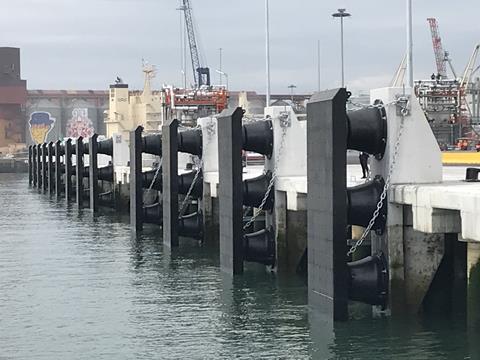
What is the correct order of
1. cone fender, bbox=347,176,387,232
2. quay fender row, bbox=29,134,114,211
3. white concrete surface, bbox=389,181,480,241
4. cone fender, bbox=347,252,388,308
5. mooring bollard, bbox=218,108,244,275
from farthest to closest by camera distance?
quay fender row, bbox=29,134,114,211 < mooring bollard, bbox=218,108,244,275 < cone fender, bbox=347,176,387,232 < cone fender, bbox=347,252,388,308 < white concrete surface, bbox=389,181,480,241

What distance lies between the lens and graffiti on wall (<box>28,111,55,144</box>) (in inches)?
6147

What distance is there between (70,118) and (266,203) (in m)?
136

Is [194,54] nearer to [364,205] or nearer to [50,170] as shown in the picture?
[50,170]

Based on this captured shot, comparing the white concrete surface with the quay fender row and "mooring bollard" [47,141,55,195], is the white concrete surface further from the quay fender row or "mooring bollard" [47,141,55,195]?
"mooring bollard" [47,141,55,195]

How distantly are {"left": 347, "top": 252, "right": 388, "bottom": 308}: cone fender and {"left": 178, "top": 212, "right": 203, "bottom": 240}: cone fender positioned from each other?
51.5 feet

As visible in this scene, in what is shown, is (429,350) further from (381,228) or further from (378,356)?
(381,228)

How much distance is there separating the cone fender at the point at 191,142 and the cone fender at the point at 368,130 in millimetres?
15719

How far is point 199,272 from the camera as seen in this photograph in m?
29.2

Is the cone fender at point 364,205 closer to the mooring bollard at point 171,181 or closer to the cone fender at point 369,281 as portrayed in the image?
the cone fender at point 369,281

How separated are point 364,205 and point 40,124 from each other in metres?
142

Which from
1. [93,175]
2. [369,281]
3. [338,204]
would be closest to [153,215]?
[93,175]

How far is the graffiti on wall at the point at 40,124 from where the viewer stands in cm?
15612

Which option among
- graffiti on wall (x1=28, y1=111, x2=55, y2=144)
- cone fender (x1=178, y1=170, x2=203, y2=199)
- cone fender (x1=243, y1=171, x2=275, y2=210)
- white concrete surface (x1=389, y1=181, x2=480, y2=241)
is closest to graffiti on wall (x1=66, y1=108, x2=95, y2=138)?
graffiti on wall (x1=28, y1=111, x2=55, y2=144)

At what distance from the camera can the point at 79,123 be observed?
6309 inches
